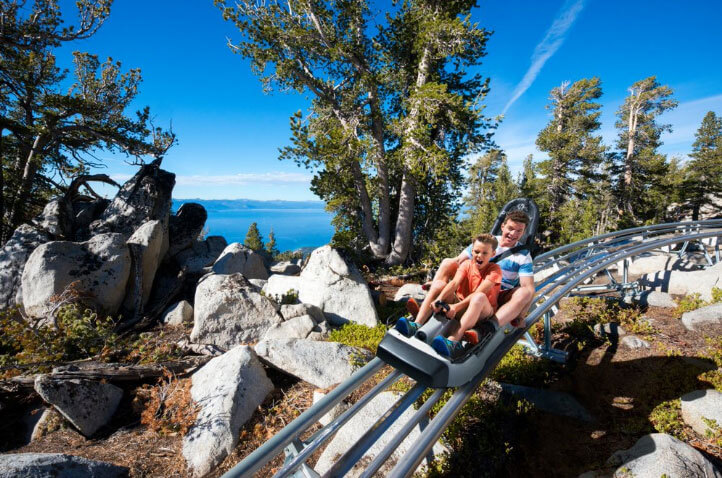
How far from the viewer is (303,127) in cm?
1052

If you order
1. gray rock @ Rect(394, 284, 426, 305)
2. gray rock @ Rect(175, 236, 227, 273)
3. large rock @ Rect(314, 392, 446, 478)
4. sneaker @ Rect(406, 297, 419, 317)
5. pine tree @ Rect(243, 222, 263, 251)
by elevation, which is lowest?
pine tree @ Rect(243, 222, 263, 251)

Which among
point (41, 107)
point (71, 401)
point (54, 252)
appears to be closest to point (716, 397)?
point (71, 401)

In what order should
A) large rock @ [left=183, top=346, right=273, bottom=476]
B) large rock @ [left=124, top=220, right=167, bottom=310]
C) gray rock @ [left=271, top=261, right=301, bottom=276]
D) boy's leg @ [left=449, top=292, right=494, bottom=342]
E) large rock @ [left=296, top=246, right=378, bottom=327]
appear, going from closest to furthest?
1. boy's leg @ [left=449, top=292, right=494, bottom=342]
2. large rock @ [left=183, top=346, right=273, bottom=476]
3. large rock @ [left=296, top=246, right=378, bottom=327]
4. large rock @ [left=124, top=220, right=167, bottom=310]
5. gray rock @ [left=271, top=261, right=301, bottom=276]

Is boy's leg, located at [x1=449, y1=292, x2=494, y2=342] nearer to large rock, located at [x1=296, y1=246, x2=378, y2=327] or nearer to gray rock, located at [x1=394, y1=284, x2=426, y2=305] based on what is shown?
large rock, located at [x1=296, y1=246, x2=378, y2=327]

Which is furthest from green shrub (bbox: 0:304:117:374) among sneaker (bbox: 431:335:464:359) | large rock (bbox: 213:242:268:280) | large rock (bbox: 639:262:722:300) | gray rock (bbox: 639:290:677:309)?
large rock (bbox: 639:262:722:300)

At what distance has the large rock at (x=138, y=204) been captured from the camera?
9.53 meters

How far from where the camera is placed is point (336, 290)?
8.16 meters

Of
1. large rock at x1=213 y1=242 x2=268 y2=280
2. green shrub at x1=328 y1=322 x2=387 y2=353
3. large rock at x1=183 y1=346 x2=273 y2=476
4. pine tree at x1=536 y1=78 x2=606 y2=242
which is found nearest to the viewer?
large rock at x1=183 y1=346 x2=273 y2=476

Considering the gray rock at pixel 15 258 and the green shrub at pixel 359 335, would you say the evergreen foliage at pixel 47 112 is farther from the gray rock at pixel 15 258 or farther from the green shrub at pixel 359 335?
the green shrub at pixel 359 335

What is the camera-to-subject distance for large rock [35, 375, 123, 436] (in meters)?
4.23

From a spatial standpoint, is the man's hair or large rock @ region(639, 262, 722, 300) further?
large rock @ region(639, 262, 722, 300)

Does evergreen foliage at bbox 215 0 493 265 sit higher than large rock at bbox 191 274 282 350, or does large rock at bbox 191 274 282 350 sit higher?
evergreen foliage at bbox 215 0 493 265

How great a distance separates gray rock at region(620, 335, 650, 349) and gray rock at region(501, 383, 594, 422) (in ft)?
5.95

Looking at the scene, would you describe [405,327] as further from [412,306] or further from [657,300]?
[657,300]
